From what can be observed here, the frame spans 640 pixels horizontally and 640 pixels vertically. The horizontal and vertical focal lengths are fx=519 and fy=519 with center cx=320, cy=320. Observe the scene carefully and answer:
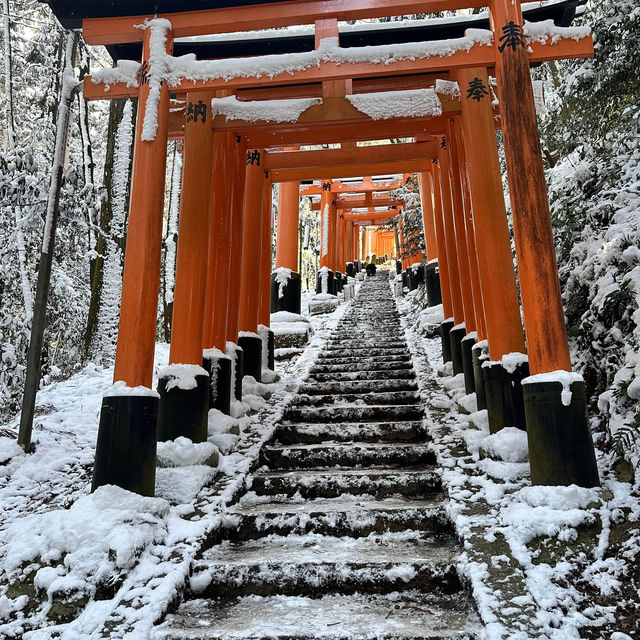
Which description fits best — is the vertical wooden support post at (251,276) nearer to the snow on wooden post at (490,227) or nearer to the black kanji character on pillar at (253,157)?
the black kanji character on pillar at (253,157)

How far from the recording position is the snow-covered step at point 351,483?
4.29 m

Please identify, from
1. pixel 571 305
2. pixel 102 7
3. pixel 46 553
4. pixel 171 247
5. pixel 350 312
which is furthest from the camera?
pixel 350 312

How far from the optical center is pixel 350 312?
15.1 meters

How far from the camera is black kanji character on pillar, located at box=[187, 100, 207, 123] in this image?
18.3 ft

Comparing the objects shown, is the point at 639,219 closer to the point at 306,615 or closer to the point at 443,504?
the point at 443,504

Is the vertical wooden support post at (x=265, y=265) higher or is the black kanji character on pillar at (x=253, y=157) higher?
the black kanji character on pillar at (x=253, y=157)

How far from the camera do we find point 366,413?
19.7ft

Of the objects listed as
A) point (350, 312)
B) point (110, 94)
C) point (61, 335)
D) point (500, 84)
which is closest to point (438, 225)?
point (500, 84)

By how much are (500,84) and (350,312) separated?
1100cm

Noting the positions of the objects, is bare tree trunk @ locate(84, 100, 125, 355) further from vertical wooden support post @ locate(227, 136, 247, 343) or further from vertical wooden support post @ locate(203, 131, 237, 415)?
vertical wooden support post @ locate(203, 131, 237, 415)

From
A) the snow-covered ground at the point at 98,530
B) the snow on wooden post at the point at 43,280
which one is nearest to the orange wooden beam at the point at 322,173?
the snow on wooden post at the point at 43,280

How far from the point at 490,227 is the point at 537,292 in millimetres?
1376

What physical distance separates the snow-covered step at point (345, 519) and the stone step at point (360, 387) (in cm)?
303

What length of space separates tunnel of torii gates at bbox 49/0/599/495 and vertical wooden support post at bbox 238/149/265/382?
62cm
